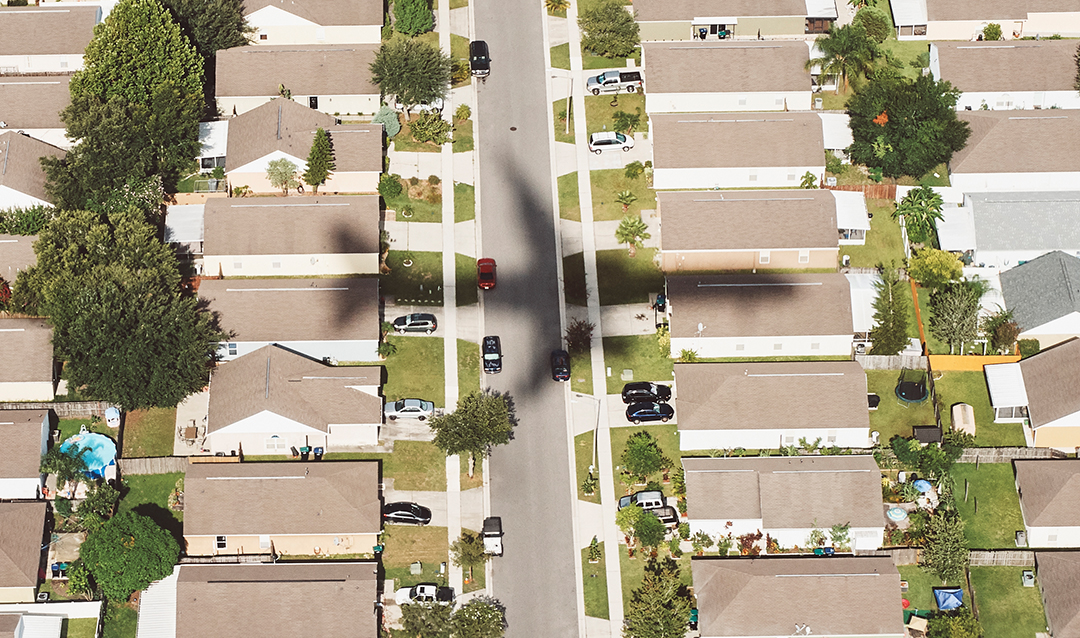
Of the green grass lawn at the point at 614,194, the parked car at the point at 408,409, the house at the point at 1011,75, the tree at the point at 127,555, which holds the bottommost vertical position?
the tree at the point at 127,555

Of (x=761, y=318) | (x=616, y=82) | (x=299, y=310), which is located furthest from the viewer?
(x=616, y=82)

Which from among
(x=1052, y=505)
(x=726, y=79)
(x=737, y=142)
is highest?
Result: (x=726, y=79)

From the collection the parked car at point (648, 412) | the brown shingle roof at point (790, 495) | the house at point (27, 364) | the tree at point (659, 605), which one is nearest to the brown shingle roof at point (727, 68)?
the parked car at point (648, 412)

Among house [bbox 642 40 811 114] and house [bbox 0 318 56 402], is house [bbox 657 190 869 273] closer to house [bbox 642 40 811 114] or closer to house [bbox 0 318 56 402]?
house [bbox 642 40 811 114]

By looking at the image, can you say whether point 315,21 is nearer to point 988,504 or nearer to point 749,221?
point 749,221

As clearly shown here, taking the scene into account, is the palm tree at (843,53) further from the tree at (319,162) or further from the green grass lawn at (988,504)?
the tree at (319,162)

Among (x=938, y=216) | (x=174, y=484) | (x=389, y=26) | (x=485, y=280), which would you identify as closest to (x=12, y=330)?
(x=174, y=484)

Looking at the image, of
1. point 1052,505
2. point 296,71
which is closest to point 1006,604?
point 1052,505

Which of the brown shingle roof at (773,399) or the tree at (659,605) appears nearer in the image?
the tree at (659,605)
